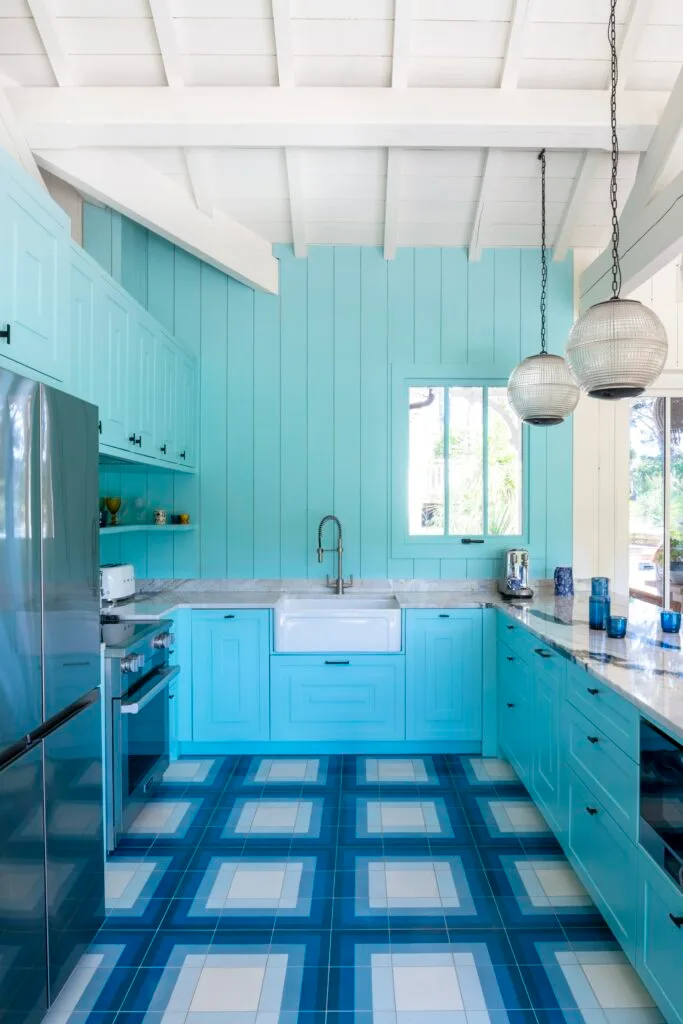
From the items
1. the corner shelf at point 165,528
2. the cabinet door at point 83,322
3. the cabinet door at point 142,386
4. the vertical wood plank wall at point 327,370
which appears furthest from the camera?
the vertical wood plank wall at point 327,370

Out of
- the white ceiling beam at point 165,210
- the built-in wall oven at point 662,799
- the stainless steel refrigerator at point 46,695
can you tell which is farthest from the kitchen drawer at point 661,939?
the white ceiling beam at point 165,210

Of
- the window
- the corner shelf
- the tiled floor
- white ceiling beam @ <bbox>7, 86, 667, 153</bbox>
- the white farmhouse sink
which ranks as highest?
white ceiling beam @ <bbox>7, 86, 667, 153</bbox>

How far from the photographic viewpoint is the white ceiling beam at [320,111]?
253cm

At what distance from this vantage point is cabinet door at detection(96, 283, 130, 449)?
250 centimetres

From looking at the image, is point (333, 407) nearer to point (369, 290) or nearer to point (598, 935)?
point (369, 290)

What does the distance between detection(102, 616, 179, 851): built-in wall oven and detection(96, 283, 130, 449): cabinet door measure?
87 cm

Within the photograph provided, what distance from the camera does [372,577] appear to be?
3.78 metres

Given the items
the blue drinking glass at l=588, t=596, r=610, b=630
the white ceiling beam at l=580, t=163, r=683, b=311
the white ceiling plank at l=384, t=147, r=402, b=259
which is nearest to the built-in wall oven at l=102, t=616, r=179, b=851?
the blue drinking glass at l=588, t=596, r=610, b=630

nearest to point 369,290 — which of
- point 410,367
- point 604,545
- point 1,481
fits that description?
point 410,367

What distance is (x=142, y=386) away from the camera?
293cm

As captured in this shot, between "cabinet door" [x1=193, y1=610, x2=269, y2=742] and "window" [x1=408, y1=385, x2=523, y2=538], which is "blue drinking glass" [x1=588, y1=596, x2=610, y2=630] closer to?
A: "window" [x1=408, y1=385, x2=523, y2=538]

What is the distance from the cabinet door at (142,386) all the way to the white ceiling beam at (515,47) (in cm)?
196

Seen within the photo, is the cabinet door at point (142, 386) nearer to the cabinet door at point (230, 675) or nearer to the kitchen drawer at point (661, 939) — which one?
the cabinet door at point (230, 675)

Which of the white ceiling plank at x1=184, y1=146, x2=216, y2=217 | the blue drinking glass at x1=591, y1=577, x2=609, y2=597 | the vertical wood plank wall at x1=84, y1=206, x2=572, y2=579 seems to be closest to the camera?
the blue drinking glass at x1=591, y1=577, x2=609, y2=597
